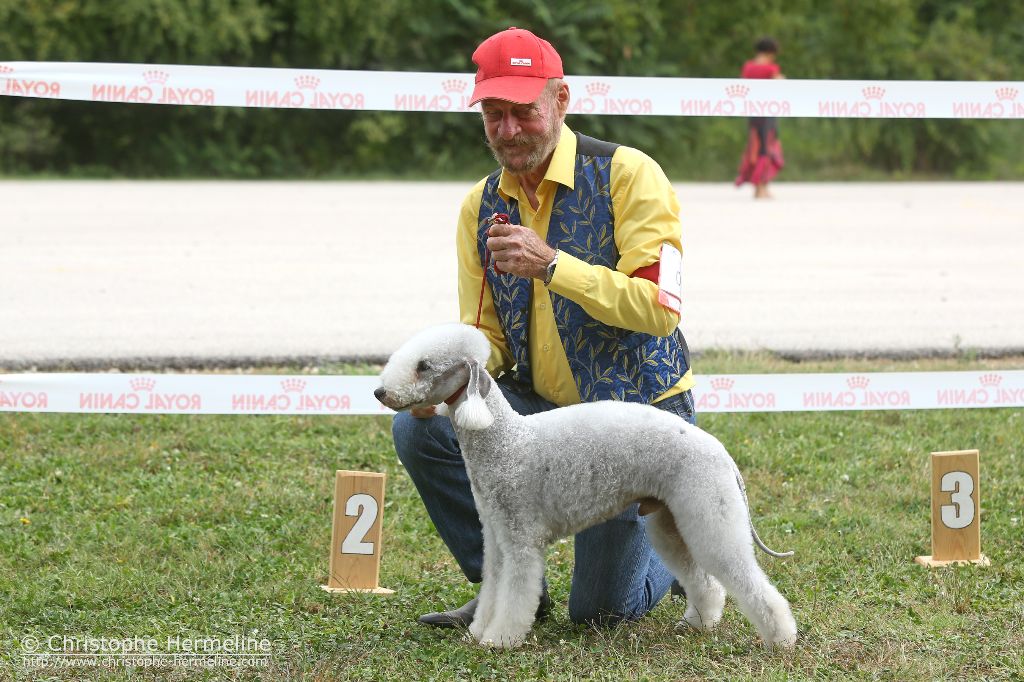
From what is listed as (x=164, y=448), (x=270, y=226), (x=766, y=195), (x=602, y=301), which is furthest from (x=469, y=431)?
(x=766, y=195)

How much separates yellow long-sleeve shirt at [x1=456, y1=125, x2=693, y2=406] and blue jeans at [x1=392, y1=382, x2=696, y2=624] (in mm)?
130

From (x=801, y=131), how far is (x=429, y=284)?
45.5 ft

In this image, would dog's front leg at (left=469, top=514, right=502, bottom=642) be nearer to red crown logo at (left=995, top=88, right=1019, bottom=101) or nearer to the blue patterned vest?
the blue patterned vest

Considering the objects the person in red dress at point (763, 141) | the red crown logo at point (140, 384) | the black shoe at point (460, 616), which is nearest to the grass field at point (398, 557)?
the black shoe at point (460, 616)

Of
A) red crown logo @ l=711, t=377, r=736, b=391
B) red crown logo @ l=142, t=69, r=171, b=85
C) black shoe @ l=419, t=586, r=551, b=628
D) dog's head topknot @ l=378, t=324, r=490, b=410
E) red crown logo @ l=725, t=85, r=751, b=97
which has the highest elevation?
red crown logo @ l=725, t=85, r=751, b=97

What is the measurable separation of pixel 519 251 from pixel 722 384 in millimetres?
2360

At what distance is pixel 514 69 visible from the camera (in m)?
3.29

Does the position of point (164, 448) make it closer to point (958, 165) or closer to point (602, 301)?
point (602, 301)

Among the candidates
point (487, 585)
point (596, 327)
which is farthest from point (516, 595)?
point (596, 327)

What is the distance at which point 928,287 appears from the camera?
30.7 feet

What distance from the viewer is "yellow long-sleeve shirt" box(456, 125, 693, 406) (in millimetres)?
3236

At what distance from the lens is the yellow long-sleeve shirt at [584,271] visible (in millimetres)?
3236

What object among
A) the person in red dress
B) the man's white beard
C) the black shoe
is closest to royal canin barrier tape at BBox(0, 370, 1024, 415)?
the black shoe

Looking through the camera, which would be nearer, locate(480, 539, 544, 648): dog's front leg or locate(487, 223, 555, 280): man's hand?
locate(487, 223, 555, 280): man's hand
